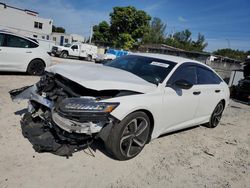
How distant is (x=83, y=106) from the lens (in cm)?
313

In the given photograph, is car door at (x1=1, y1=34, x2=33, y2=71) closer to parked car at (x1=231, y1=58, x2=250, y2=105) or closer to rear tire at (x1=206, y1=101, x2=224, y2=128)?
rear tire at (x1=206, y1=101, x2=224, y2=128)

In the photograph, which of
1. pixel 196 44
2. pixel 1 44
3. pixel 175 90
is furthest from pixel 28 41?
pixel 196 44

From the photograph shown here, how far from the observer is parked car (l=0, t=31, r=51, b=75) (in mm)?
7961

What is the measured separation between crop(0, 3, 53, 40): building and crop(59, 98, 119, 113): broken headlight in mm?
45458

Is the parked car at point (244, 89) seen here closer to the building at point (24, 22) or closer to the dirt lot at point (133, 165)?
the dirt lot at point (133, 165)

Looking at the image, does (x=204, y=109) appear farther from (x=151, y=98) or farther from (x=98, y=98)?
(x=98, y=98)

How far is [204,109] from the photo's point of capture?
5.34 metres

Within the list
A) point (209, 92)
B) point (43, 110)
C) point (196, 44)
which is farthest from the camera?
point (196, 44)

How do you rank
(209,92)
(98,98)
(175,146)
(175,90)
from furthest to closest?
(209,92) < (175,146) < (175,90) < (98,98)

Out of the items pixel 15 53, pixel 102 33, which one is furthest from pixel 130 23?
pixel 15 53

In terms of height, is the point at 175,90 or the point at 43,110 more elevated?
the point at 175,90

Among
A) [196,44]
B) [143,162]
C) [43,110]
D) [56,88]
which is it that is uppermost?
[196,44]

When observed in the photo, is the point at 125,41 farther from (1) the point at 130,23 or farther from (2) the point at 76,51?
(2) the point at 76,51

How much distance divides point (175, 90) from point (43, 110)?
7.43ft
